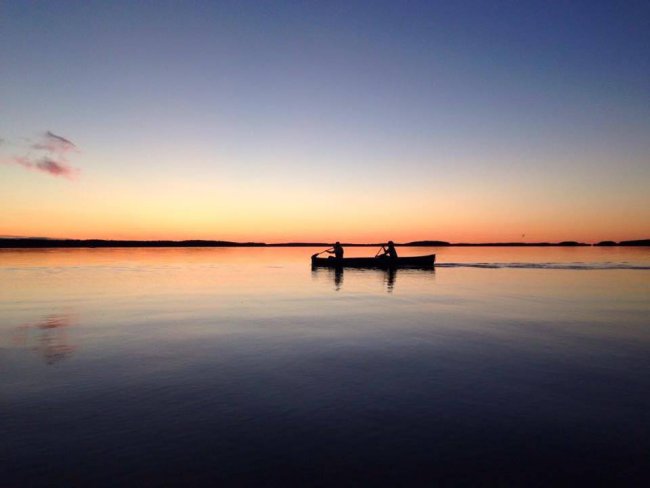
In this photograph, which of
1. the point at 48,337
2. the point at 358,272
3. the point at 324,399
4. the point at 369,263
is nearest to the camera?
the point at 324,399

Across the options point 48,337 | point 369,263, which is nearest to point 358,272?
point 369,263

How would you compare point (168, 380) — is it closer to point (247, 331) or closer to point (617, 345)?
point (247, 331)

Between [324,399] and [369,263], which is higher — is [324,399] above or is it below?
below

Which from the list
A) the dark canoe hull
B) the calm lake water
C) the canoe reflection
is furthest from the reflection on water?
the dark canoe hull

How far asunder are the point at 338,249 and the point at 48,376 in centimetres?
4004

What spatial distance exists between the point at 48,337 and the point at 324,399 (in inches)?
454

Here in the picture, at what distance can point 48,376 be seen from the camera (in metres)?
10.4

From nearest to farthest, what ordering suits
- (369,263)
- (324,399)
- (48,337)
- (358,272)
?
(324,399) → (48,337) → (358,272) → (369,263)

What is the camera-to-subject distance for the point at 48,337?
588 inches

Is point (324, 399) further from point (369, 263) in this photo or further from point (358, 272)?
point (369, 263)

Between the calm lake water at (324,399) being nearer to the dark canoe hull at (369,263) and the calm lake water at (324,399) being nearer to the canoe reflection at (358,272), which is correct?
the canoe reflection at (358,272)

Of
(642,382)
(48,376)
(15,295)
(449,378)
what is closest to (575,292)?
(642,382)

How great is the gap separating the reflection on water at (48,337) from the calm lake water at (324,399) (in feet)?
0.31

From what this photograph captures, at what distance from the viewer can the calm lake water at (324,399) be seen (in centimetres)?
618
